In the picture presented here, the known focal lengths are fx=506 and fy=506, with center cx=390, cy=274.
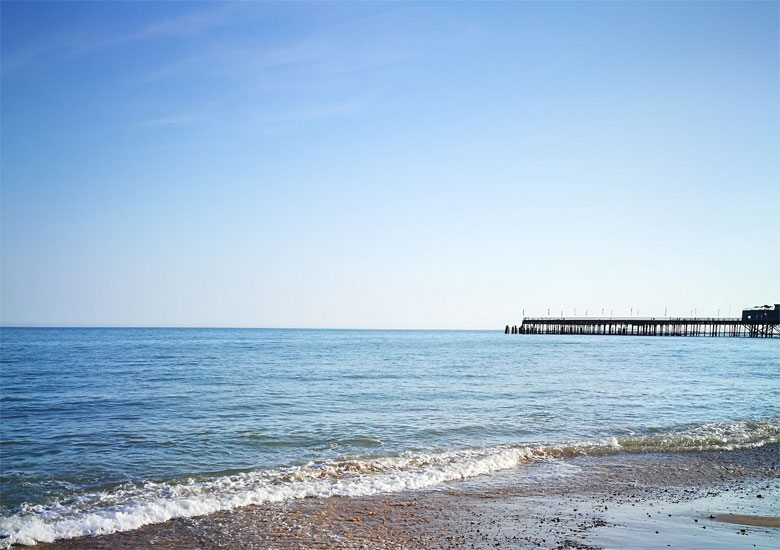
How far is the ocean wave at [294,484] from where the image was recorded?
846 centimetres

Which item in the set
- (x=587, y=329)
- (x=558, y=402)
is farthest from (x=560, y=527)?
(x=587, y=329)

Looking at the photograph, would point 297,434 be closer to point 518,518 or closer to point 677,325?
point 518,518

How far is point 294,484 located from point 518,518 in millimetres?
4701

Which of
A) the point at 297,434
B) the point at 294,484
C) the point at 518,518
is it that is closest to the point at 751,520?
the point at 518,518

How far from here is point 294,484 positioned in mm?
10688

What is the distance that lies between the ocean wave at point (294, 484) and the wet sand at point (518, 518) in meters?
0.43

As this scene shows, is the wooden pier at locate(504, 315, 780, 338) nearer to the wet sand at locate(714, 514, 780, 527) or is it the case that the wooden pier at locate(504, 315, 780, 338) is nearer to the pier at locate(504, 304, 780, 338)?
the pier at locate(504, 304, 780, 338)

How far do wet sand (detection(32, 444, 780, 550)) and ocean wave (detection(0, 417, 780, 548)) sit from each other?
1.42 feet

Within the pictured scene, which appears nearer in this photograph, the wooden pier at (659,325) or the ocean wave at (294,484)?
the ocean wave at (294,484)

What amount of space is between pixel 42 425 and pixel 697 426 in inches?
862

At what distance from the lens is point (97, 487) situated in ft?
34.4

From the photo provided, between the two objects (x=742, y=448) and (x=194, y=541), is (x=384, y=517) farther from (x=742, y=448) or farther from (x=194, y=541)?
(x=742, y=448)

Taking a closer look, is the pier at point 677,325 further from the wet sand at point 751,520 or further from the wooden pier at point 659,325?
the wet sand at point 751,520

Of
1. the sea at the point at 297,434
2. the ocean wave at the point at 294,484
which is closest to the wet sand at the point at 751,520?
the sea at the point at 297,434
